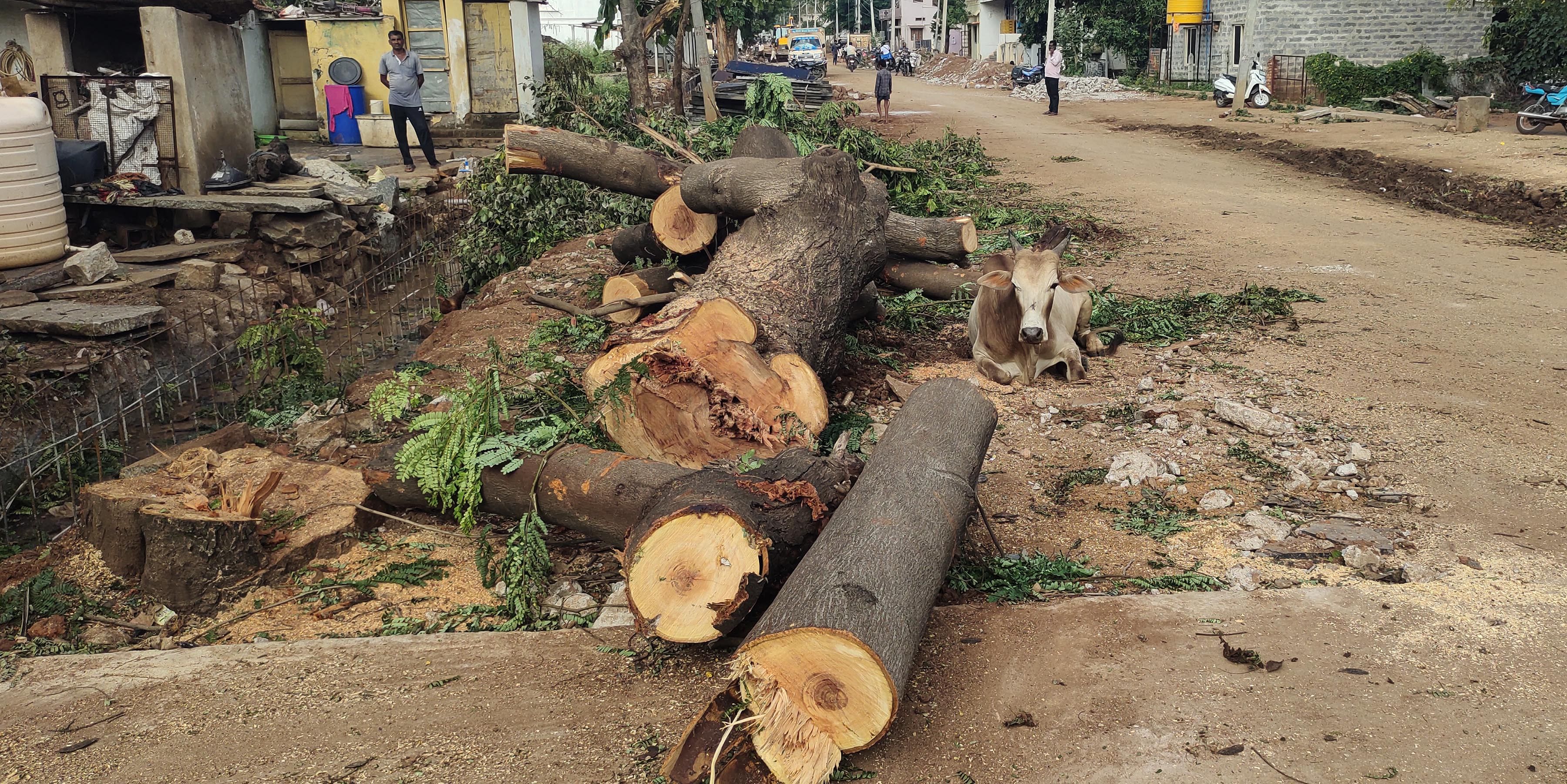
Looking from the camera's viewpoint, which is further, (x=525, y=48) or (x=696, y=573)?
(x=525, y=48)

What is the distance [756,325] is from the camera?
516 cm

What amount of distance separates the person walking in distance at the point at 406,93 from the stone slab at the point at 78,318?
6778 millimetres

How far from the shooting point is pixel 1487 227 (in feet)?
33.6

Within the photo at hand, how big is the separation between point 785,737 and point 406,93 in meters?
12.9

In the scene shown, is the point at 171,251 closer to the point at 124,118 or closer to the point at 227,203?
the point at 227,203

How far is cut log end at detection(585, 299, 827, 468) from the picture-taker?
4625mm

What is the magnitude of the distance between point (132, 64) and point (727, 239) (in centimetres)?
942

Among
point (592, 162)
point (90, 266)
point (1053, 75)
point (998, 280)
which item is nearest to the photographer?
point (998, 280)

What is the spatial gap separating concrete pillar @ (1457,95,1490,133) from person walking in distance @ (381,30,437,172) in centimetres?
1499

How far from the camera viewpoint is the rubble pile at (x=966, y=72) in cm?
3634

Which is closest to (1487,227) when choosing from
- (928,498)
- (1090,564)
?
(1090,564)

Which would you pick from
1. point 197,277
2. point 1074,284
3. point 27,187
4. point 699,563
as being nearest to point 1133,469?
point 1074,284

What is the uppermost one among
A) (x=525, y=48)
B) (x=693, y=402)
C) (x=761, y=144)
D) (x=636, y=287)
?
(x=525, y=48)

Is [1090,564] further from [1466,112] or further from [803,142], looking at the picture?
[1466,112]
